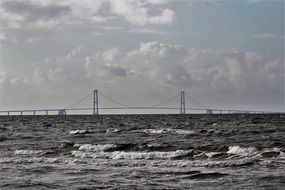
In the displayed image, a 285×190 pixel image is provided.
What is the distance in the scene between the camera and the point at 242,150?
33.7m

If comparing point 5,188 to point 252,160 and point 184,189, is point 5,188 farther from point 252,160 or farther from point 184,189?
point 252,160

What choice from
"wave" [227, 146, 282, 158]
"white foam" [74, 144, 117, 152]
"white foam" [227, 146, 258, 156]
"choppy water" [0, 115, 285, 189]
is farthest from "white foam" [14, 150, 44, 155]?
"wave" [227, 146, 282, 158]

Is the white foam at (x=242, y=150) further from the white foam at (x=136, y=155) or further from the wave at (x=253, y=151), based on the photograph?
the white foam at (x=136, y=155)

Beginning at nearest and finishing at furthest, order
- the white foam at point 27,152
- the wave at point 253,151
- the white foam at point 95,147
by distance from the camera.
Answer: the wave at point 253,151 < the white foam at point 27,152 < the white foam at point 95,147

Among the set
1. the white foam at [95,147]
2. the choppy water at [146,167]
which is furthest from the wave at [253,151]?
the white foam at [95,147]

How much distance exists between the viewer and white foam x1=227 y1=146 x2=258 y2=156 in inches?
1281

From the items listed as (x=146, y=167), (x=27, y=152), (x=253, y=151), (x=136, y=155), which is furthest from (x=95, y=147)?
(x=146, y=167)

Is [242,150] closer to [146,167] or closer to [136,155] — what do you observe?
[136,155]

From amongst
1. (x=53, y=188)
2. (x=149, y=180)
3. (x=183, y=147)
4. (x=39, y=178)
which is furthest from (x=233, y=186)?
(x=183, y=147)

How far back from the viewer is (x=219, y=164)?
2711 centimetres

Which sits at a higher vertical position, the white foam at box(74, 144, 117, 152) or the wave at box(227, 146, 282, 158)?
the wave at box(227, 146, 282, 158)

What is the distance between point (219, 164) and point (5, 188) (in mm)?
11038

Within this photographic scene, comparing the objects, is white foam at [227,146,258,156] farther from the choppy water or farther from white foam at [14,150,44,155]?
white foam at [14,150,44,155]

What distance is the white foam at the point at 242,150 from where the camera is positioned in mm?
32531
